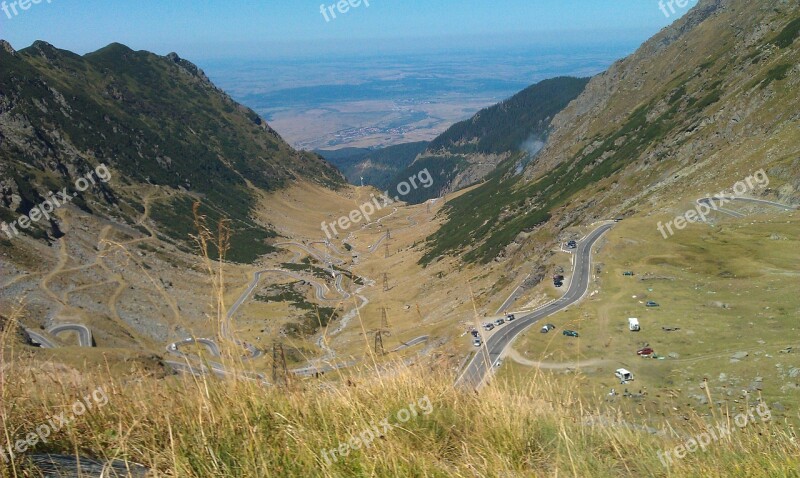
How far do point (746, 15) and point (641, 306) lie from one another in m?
160

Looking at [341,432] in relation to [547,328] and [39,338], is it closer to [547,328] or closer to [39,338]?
[547,328]

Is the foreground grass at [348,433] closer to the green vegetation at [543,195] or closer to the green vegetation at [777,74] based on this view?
the green vegetation at [543,195]

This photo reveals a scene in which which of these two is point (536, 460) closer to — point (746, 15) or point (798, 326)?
point (798, 326)

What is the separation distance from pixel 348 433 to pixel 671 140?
425 ft

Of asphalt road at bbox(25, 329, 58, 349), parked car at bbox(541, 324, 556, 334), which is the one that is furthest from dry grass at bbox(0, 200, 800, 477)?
asphalt road at bbox(25, 329, 58, 349)

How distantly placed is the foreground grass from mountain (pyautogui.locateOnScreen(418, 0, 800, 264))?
7533 cm

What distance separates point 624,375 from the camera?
27797 millimetres

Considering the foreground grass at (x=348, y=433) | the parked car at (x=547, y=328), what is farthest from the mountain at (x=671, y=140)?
the foreground grass at (x=348, y=433)

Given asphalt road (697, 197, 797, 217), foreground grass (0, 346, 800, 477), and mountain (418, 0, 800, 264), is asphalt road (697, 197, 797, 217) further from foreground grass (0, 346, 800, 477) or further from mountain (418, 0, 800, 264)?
foreground grass (0, 346, 800, 477)

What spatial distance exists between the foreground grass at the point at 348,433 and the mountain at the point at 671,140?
2966 inches

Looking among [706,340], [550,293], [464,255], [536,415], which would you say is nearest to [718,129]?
[464,255]

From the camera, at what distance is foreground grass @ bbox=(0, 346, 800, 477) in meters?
3.93

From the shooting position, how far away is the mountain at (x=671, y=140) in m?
85.1

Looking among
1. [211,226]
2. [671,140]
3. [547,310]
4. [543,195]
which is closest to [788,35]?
[671,140]
